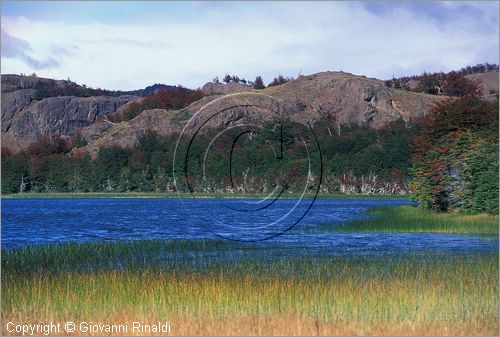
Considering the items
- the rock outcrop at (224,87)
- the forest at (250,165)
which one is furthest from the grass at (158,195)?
the rock outcrop at (224,87)

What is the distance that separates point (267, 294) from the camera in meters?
19.9

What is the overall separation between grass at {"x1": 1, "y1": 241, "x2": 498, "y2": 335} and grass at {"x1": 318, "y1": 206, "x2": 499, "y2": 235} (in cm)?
1110

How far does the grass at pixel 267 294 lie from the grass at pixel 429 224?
1110 centimetres

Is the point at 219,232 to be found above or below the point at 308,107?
below

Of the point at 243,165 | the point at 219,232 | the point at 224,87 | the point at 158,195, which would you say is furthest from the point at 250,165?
the point at 224,87

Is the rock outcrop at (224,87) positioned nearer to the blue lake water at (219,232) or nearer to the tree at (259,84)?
the tree at (259,84)

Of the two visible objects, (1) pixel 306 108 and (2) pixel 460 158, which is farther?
(1) pixel 306 108

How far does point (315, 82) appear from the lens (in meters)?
158

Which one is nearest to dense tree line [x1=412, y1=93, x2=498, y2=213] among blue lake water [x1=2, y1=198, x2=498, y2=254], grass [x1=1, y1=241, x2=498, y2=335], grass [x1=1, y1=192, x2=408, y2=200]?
blue lake water [x1=2, y1=198, x2=498, y2=254]

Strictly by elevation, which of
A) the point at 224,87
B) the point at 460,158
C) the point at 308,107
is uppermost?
the point at 224,87

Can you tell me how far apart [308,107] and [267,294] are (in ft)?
417

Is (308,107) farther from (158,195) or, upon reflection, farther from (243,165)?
(158,195)

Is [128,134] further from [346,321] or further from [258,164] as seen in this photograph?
[346,321]

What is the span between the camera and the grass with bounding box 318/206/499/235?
36875 millimetres
